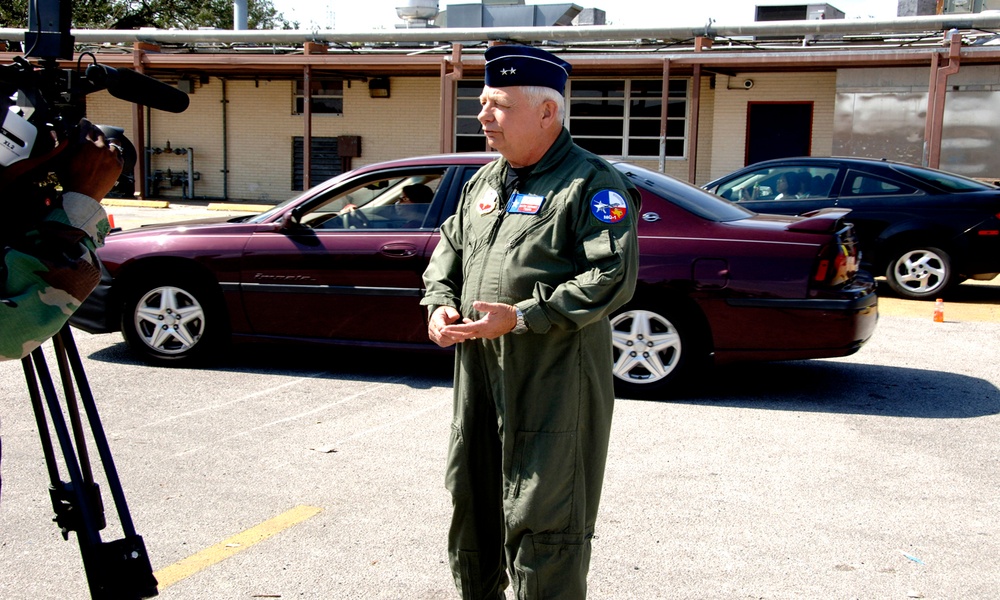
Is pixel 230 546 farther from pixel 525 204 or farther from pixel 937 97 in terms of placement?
pixel 937 97

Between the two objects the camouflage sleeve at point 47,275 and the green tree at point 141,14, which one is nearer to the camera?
the camouflage sleeve at point 47,275

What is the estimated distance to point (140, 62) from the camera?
22.5m

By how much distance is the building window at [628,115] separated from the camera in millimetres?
21891

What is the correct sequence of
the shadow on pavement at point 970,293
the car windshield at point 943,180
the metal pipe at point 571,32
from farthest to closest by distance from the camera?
the metal pipe at point 571,32 → the shadow on pavement at point 970,293 → the car windshield at point 943,180

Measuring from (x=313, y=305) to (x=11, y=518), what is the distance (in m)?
2.90

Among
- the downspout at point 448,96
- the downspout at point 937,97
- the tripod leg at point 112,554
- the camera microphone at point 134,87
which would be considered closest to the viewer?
the camera microphone at point 134,87

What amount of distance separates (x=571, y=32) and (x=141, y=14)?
24.7m

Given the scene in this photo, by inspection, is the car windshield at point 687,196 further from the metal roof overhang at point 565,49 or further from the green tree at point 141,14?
the green tree at point 141,14

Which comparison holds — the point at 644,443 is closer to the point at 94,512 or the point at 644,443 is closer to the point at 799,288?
the point at 799,288

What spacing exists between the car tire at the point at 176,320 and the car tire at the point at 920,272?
281 inches

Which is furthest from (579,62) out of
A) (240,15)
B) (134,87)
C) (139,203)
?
(134,87)

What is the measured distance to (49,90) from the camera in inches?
91.0

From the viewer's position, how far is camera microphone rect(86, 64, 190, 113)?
239 cm

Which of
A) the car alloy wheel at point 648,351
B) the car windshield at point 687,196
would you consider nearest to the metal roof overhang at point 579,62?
the car windshield at point 687,196
